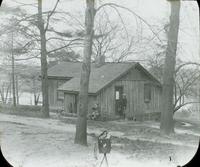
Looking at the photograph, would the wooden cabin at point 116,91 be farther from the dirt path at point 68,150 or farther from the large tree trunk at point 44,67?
the dirt path at point 68,150

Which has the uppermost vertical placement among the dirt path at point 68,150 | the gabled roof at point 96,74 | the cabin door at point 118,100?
the gabled roof at point 96,74

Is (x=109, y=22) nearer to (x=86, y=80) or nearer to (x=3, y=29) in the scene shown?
(x=86, y=80)

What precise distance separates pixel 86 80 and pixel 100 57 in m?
5.38

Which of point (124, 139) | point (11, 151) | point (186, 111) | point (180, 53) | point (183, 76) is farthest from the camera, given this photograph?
point (186, 111)

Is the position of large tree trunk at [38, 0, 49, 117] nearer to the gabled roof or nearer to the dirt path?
the dirt path

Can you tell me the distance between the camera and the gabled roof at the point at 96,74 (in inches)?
603

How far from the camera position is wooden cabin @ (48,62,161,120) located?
14.7 meters

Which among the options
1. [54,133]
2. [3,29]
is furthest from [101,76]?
[3,29]

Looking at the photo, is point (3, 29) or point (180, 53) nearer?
point (3, 29)

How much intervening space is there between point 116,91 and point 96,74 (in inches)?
49.8

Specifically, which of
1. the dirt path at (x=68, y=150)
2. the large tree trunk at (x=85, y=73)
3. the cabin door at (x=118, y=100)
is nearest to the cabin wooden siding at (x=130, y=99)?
the cabin door at (x=118, y=100)

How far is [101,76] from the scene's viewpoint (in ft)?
53.0

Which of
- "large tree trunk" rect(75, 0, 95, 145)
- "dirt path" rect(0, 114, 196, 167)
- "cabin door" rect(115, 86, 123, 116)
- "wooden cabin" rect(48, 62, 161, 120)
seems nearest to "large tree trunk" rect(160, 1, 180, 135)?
"wooden cabin" rect(48, 62, 161, 120)

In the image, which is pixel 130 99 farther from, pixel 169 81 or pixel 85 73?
pixel 85 73
